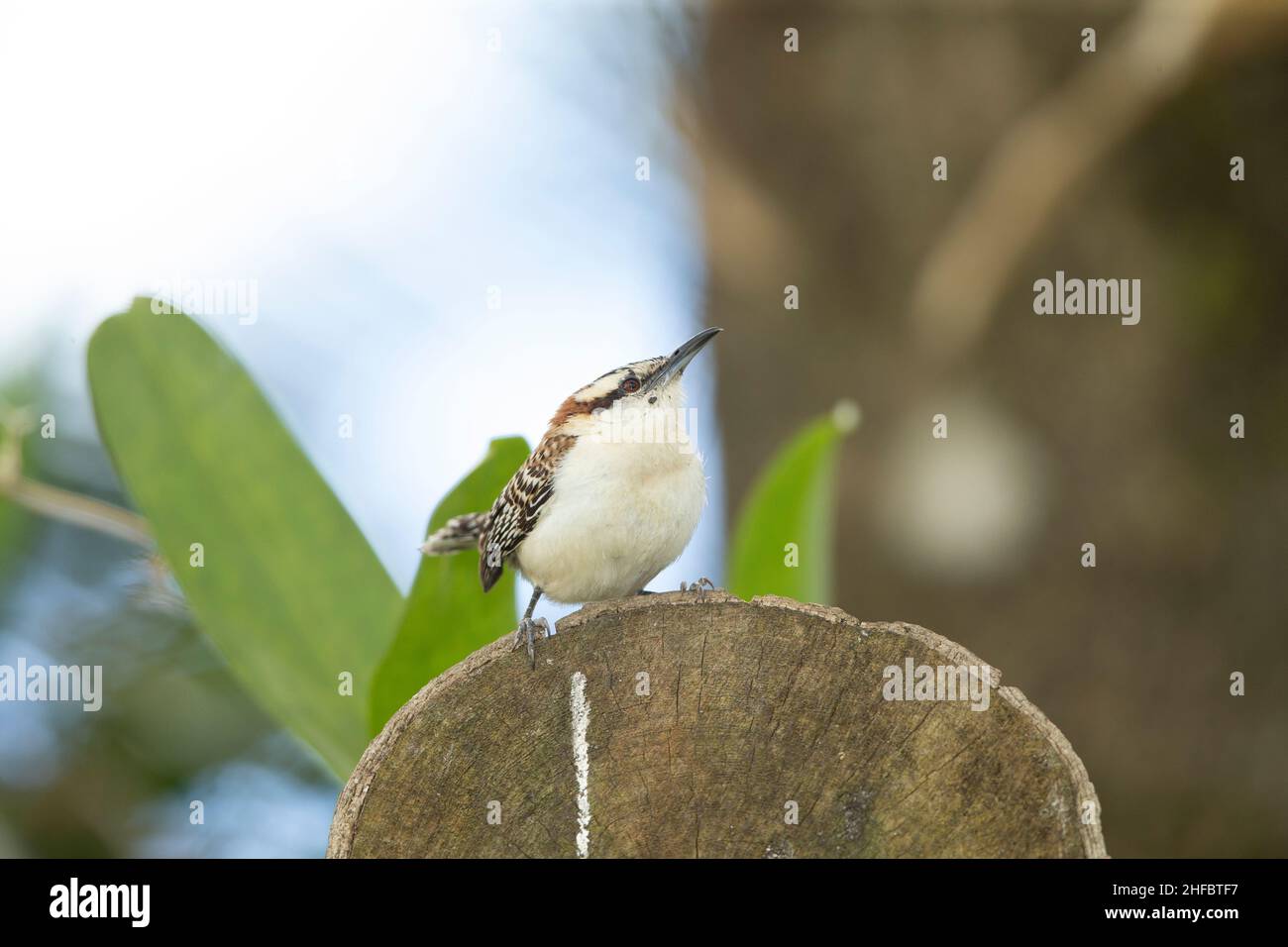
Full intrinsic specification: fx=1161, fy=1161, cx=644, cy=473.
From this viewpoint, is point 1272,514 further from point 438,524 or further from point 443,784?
point 443,784

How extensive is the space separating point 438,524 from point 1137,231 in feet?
8.72

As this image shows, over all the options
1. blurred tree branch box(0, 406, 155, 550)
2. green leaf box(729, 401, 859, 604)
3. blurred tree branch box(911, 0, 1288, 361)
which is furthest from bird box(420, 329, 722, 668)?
blurred tree branch box(911, 0, 1288, 361)

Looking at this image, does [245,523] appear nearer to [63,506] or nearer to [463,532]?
[63,506]

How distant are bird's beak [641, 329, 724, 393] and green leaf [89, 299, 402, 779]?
807 mm

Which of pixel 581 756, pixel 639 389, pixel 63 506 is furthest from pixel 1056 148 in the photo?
pixel 63 506

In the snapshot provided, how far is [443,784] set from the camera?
5.14ft

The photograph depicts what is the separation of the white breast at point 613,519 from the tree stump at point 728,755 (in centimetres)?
85

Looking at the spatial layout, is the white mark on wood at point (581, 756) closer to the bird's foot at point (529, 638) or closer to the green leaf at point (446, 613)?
the bird's foot at point (529, 638)

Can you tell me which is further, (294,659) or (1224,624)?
(1224,624)

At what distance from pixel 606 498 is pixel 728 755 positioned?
1013 mm

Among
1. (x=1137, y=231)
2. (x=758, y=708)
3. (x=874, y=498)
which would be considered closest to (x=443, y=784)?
(x=758, y=708)

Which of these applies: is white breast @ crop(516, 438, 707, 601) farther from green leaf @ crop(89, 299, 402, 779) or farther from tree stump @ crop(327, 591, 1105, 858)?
tree stump @ crop(327, 591, 1105, 858)

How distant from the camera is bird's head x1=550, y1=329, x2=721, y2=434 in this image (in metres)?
2.80

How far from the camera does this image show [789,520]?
2582mm
